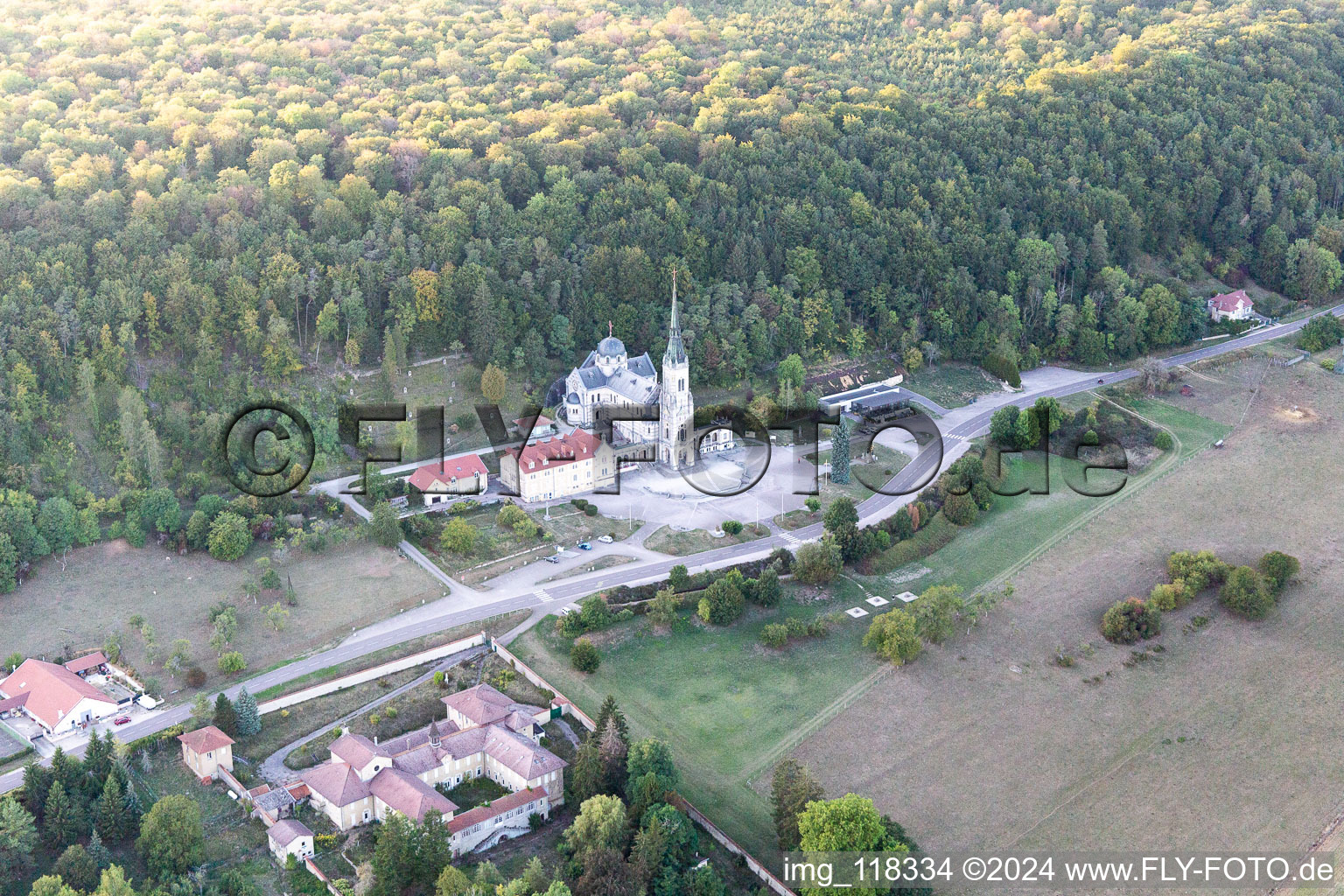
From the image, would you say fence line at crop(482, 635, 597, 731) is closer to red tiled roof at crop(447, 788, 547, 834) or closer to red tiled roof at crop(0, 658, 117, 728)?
red tiled roof at crop(447, 788, 547, 834)

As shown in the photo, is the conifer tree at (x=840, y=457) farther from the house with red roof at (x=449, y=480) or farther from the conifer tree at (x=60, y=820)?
the conifer tree at (x=60, y=820)

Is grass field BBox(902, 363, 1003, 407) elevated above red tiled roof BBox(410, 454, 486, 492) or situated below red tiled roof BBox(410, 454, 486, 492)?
below

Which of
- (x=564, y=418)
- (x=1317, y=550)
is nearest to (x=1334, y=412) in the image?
(x=1317, y=550)

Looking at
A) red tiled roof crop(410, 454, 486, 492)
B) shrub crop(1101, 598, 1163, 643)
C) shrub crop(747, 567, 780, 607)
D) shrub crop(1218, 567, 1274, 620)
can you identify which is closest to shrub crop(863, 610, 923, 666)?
shrub crop(747, 567, 780, 607)

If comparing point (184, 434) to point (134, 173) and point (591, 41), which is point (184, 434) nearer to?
point (134, 173)

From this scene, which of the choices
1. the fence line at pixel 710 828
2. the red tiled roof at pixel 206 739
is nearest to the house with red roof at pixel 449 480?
the fence line at pixel 710 828

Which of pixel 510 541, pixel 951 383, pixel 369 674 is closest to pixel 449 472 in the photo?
pixel 510 541
